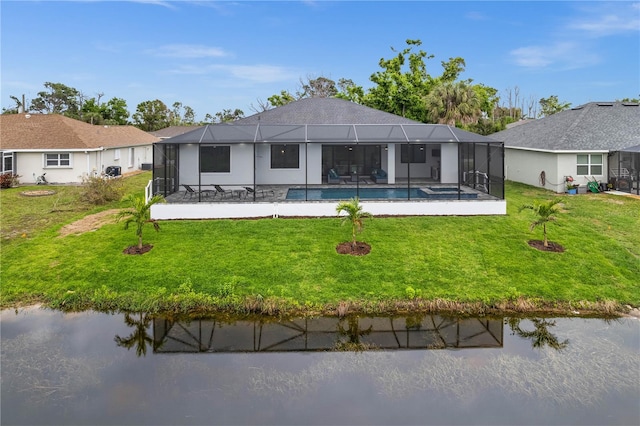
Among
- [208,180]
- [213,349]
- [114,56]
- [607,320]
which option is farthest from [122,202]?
[114,56]

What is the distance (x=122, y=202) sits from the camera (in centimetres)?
2078

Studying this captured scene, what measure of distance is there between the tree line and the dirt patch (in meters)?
24.6

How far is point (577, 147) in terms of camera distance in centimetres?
2295

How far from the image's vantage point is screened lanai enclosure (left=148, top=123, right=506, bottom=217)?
1689 cm

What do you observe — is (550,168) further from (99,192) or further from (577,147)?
(99,192)

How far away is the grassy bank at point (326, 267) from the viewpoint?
1088cm

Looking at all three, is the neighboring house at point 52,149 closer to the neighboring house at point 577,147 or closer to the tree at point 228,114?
the neighboring house at point 577,147

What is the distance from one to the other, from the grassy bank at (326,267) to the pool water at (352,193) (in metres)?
2.14

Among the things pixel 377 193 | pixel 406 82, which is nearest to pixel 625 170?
pixel 377 193

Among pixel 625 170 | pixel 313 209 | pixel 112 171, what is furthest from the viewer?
pixel 112 171

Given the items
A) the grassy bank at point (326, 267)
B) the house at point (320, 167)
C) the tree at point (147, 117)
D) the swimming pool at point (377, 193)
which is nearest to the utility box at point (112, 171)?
the house at point (320, 167)

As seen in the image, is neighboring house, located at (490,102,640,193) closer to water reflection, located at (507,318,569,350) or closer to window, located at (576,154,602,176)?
window, located at (576,154,602,176)

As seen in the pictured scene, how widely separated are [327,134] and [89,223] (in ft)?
33.2

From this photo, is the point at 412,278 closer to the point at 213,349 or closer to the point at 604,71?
the point at 213,349
